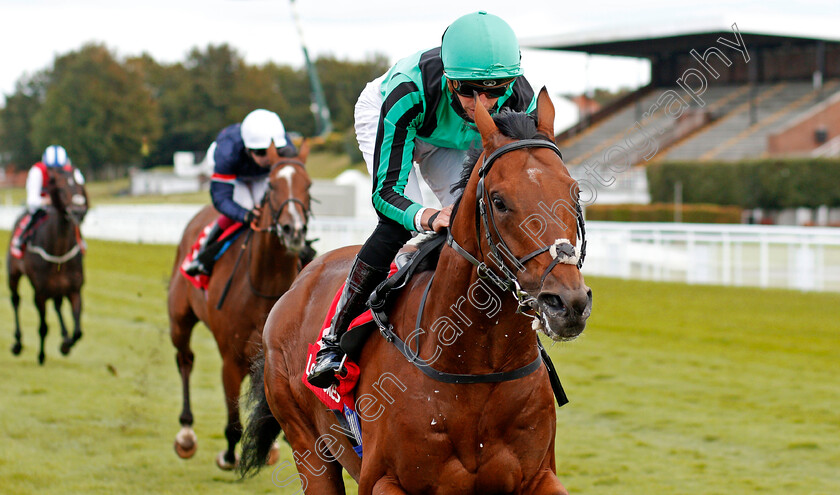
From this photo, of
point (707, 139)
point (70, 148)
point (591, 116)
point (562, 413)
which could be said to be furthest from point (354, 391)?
point (70, 148)

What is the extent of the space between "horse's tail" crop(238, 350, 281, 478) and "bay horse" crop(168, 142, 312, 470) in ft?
3.26

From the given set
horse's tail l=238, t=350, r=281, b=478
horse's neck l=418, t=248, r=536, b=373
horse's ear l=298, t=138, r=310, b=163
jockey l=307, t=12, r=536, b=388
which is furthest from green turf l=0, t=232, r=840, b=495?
horse's ear l=298, t=138, r=310, b=163

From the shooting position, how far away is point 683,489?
4754 mm

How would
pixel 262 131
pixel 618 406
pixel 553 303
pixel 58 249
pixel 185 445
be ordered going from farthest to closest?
1. pixel 58 249
2. pixel 618 406
3. pixel 262 131
4. pixel 185 445
5. pixel 553 303

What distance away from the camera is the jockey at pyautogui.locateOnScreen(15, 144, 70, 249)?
917 centimetres

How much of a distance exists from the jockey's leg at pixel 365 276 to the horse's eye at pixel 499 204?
2.52 ft

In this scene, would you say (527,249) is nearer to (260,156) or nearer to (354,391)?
(354,391)

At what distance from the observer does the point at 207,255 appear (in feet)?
18.7

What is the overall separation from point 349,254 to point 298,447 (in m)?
0.81

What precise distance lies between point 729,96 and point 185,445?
3199 centimetres

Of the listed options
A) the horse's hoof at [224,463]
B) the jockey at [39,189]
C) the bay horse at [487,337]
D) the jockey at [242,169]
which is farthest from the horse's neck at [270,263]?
the jockey at [39,189]

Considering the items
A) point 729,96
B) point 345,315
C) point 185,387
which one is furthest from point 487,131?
point 729,96

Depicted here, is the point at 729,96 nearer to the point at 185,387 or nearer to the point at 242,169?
the point at 242,169

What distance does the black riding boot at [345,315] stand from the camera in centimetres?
298
